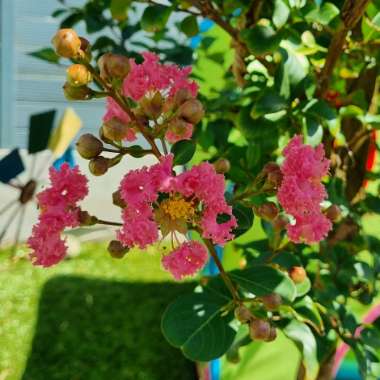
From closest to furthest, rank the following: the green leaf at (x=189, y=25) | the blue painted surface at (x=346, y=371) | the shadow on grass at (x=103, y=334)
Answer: the green leaf at (x=189, y=25) → the blue painted surface at (x=346, y=371) → the shadow on grass at (x=103, y=334)

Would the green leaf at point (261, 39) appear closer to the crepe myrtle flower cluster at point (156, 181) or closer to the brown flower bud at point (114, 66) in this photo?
the crepe myrtle flower cluster at point (156, 181)

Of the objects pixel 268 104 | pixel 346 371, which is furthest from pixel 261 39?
pixel 346 371

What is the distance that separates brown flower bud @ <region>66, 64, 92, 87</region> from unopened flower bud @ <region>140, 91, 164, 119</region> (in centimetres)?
7

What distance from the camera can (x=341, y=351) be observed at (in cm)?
158

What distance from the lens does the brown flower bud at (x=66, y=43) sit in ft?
1.60

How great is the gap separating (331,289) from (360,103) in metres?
0.31

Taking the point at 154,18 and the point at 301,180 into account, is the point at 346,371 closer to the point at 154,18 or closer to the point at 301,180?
the point at 154,18

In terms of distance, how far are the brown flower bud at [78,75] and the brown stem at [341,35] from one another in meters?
0.43

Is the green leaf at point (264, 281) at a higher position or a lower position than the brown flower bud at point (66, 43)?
lower

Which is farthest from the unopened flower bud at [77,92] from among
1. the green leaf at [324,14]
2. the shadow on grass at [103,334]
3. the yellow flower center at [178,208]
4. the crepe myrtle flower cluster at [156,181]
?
the shadow on grass at [103,334]

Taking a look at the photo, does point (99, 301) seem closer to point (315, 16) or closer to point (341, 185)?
point (341, 185)

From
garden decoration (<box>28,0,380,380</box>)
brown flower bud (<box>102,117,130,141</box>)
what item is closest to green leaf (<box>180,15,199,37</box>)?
garden decoration (<box>28,0,380,380</box>)

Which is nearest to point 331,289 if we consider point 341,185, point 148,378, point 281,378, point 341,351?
point 341,185

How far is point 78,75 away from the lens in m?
0.51
